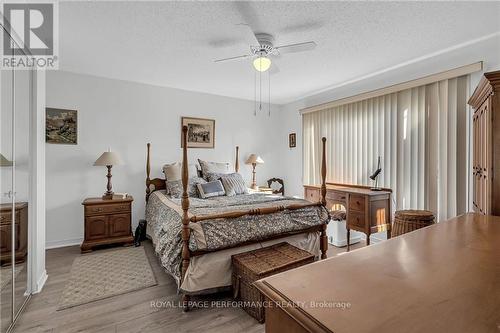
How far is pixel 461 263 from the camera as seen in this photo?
2.82 ft

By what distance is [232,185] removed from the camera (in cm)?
376

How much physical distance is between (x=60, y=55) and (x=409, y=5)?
12.1 ft

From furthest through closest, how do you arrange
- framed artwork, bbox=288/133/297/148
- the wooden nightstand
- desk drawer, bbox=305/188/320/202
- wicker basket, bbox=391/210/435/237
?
framed artwork, bbox=288/133/297/148 < desk drawer, bbox=305/188/320/202 < the wooden nightstand < wicker basket, bbox=391/210/435/237

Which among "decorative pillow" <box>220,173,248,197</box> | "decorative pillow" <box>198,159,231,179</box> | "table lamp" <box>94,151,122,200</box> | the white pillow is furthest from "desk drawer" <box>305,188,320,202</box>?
"table lamp" <box>94,151,122,200</box>

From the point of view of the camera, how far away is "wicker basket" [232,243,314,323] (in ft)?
6.36

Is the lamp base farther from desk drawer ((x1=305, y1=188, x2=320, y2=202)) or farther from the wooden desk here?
the wooden desk

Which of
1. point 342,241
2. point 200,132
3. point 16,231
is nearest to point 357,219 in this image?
point 342,241

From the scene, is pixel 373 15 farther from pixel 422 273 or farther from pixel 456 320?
pixel 456 320

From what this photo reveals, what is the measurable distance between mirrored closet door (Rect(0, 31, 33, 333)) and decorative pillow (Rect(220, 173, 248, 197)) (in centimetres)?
224

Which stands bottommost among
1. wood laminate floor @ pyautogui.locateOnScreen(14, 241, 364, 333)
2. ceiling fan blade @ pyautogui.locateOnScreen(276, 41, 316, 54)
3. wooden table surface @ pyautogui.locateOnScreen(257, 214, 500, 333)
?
wood laminate floor @ pyautogui.locateOnScreen(14, 241, 364, 333)

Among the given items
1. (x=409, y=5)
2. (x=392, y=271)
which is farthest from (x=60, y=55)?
(x=392, y=271)

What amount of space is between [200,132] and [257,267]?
3.04 meters

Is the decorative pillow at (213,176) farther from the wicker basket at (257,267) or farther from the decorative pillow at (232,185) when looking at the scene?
the wicker basket at (257,267)

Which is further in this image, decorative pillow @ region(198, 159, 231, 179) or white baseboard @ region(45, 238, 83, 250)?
decorative pillow @ region(198, 159, 231, 179)
